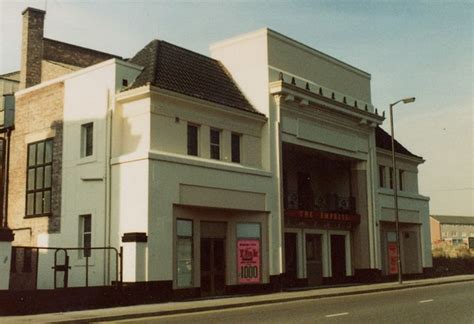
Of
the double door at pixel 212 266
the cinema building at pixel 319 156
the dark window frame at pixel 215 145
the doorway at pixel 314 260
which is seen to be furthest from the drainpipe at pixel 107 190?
the doorway at pixel 314 260

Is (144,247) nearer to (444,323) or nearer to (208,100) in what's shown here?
(208,100)

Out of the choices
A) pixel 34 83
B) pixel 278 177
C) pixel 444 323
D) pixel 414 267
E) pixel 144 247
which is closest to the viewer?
pixel 444 323

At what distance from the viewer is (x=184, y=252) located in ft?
77.2

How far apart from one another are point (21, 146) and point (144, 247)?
10102mm

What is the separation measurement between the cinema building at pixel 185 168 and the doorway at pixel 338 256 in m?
0.08

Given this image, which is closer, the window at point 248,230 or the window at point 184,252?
the window at point 184,252

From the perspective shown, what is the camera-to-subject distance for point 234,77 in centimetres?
2931

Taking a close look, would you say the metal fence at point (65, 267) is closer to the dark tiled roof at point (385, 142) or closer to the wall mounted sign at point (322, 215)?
the wall mounted sign at point (322, 215)

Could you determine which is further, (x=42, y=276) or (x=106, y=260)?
(x=42, y=276)

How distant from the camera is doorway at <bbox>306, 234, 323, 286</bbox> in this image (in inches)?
1223

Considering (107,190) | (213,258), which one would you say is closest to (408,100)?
(213,258)

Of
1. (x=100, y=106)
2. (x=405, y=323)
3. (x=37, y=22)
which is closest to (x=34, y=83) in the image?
(x=37, y=22)

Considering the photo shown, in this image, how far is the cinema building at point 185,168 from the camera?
74.5ft

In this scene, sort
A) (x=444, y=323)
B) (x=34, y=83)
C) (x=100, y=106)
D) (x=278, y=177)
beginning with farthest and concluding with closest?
(x=34, y=83) < (x=278, y=177) < (x=100, y=106) < (x=444, y=323)
